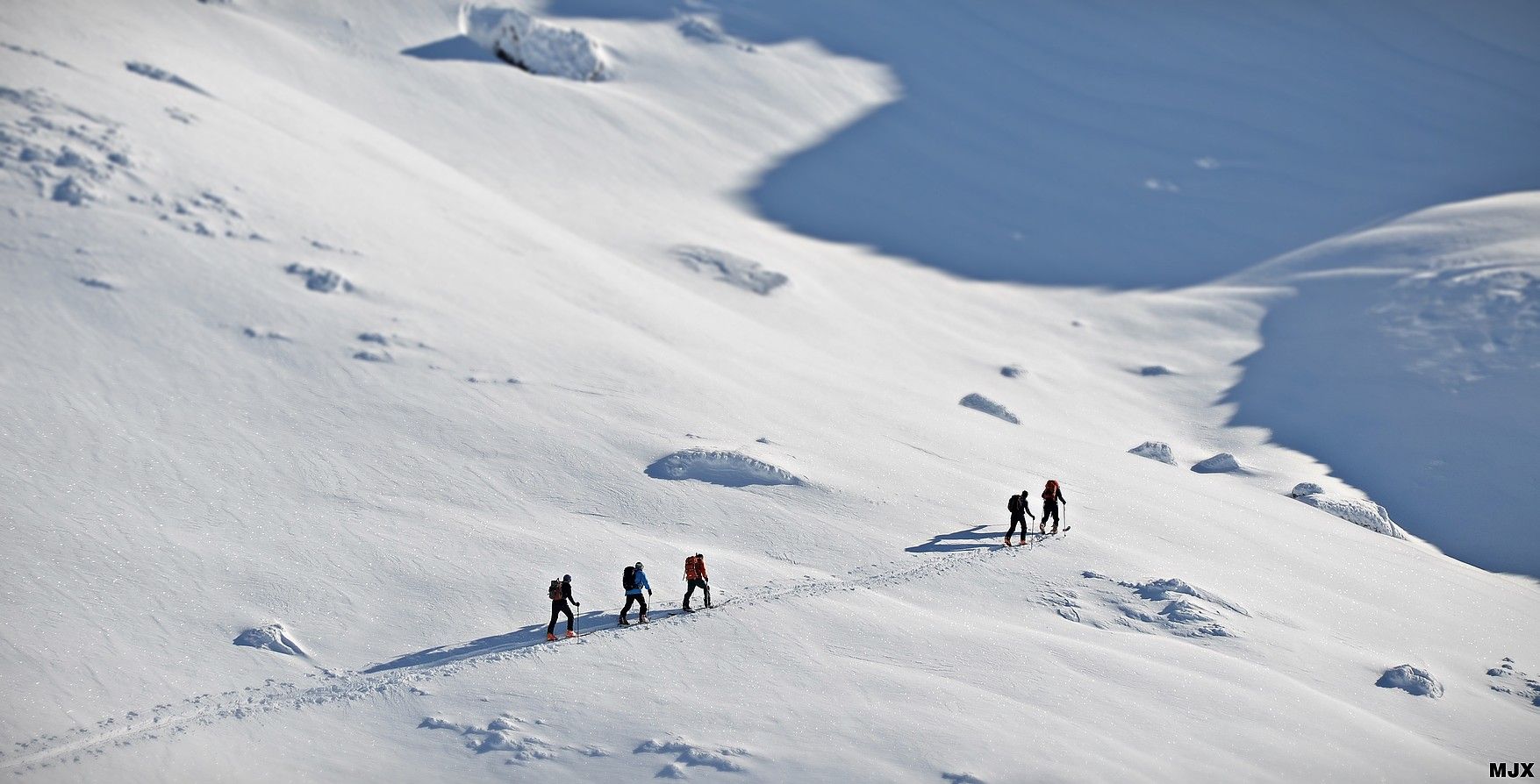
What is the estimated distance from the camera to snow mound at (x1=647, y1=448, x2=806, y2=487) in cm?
2231

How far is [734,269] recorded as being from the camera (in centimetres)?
3925

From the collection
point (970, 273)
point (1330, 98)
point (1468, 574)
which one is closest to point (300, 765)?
point (1468, 574)

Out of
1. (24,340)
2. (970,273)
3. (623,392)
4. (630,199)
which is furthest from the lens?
(970,273)

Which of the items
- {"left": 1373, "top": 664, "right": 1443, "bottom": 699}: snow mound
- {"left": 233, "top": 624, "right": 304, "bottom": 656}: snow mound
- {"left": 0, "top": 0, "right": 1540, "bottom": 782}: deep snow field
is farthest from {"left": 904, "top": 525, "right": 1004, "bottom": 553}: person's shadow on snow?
{"left": 233, "top": 624, "right": 304, "bottom": 656}: snow mound

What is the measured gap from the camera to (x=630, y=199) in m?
44.9

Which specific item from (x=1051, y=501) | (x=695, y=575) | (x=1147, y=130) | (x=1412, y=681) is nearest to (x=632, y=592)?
(x=695, y=575)

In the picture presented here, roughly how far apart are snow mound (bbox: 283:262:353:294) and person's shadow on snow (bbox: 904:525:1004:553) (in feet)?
52.0

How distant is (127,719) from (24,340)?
38.4 feet

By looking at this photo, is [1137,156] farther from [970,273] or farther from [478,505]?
[478,505]

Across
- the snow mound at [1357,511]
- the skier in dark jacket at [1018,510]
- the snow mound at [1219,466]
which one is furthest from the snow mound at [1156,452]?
the skier in dark jacket at [1018,510]

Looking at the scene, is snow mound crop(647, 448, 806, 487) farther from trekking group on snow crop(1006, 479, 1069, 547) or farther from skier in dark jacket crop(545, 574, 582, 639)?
skier in dark jacket crop(545, 574, 582, 639)

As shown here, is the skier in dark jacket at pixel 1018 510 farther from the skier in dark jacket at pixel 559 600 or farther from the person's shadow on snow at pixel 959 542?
the skier in dark jacket at pixel 559 600

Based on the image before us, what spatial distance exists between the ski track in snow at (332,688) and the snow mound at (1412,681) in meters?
7.91

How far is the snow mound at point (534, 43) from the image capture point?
52.7 metres
